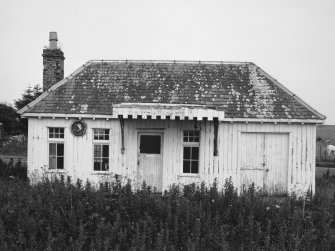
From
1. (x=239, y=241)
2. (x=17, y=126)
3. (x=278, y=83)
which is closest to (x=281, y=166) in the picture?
(x=278, y=83)

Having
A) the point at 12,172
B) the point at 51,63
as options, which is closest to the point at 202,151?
the point at 51,63

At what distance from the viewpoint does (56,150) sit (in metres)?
13.9

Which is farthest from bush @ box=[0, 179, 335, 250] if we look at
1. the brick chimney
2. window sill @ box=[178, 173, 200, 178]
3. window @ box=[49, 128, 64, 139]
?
the brick chimney

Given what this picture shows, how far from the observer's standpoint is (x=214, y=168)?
44.3ft

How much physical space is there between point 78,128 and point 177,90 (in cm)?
452

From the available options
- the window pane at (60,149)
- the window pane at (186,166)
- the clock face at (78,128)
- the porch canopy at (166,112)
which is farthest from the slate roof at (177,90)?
the window pane at (186,166)

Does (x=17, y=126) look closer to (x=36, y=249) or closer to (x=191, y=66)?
(x=191, y=66)

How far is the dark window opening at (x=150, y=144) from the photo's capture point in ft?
45.5

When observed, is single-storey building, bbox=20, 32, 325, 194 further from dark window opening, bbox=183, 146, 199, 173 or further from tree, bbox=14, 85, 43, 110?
tree, bbox=14, 85, 43, 110

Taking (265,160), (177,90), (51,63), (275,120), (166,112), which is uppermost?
(51,63)

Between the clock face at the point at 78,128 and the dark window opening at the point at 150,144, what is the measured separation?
7.95 ft

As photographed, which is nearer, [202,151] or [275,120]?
[275,120]

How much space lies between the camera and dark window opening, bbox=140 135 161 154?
1386 centimetres

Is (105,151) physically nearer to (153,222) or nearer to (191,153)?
(191,153)
